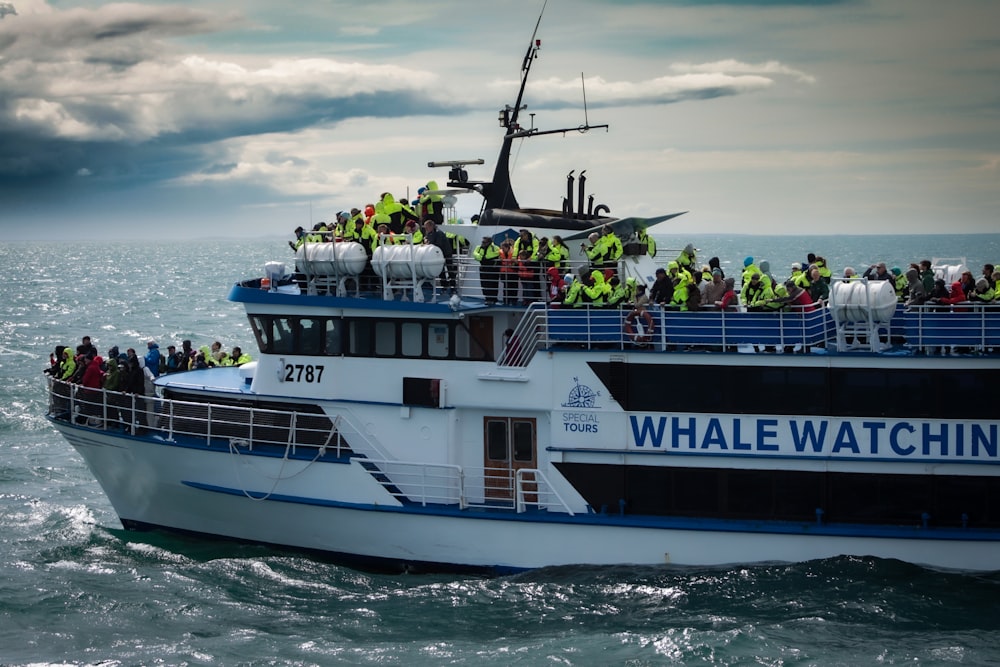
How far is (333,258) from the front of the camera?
18.8 metres

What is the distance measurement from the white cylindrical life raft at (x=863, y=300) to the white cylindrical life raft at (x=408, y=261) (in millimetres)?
5961

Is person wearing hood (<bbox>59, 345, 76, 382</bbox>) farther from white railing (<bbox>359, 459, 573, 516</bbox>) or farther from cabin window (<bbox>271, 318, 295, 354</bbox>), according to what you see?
white railing (<bbox>359, 459, 573, 516</bbox>)

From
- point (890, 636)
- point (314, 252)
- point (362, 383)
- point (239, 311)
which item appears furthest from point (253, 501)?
point (239, 311)

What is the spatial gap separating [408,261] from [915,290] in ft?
25.9

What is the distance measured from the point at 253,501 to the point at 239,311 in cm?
5671

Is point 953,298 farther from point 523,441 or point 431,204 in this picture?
point 431,204

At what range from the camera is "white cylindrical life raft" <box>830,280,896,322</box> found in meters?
17.1

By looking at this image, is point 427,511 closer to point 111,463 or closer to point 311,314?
point 311,314

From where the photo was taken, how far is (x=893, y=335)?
58.6ft

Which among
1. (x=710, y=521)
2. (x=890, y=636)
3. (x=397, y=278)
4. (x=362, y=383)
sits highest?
(x=397, y=278)

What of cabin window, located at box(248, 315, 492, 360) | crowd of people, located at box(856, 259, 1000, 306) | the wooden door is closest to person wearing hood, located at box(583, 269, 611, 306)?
cabin window, located at box(248, 315, 492, 360)

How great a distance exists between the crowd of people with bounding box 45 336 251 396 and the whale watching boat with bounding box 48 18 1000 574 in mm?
938

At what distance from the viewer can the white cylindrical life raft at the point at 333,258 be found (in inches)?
739

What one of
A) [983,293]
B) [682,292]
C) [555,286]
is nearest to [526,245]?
[555,286]
